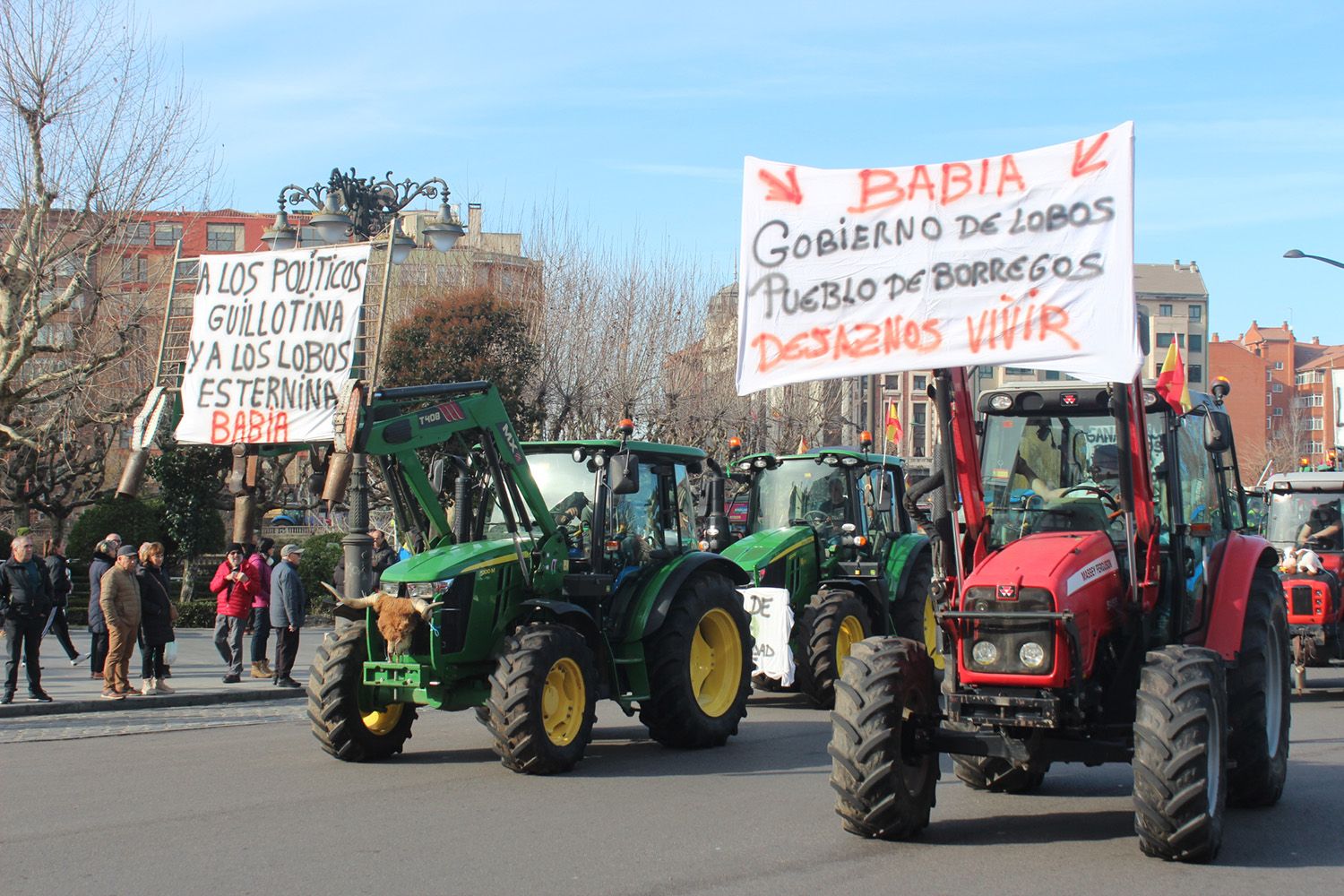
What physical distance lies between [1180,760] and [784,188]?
3656 mm

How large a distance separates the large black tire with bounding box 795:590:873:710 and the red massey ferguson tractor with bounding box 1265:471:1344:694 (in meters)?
4.17

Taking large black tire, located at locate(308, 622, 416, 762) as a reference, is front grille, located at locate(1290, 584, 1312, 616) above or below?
above

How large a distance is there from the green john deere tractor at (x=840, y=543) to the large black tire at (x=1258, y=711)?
564cm

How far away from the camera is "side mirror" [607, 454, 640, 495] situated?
434 inches

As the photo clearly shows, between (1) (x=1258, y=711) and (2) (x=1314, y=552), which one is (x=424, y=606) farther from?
(2) (x=1314, y=552)

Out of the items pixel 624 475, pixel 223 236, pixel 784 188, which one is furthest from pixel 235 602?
pixel 223 236

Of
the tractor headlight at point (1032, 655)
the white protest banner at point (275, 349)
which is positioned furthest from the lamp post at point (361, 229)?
the tractor headlight at point (1032, 655)

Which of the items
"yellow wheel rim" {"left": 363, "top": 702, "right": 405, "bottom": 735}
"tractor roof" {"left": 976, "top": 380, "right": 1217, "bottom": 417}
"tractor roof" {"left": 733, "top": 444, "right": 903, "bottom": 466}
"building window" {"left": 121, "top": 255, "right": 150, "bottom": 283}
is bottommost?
"yellow wheel rim" {"left": 363, "top": 702, "right": 405, "bottom": 735}

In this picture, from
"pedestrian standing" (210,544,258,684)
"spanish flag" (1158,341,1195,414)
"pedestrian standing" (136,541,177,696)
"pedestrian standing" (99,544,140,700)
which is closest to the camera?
"spanish flag" (1158,341,1195,414)

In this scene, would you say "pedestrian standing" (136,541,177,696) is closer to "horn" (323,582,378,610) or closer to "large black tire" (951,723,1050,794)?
"horn" (323,582,378,610)

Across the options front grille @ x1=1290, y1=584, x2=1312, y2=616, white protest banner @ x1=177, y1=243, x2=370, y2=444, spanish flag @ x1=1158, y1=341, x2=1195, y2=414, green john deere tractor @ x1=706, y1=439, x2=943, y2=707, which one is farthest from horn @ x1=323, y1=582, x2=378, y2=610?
front grille @ x1=1290, y1=584, x2=1312, y2=616

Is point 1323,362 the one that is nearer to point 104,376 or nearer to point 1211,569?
point 104,376

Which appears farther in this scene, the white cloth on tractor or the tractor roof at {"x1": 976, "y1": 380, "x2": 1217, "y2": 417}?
the white cloth on tractor

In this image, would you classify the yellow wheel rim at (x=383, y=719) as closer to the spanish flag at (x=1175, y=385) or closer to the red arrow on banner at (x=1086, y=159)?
the spanish flag at (x=1175, y=385)
